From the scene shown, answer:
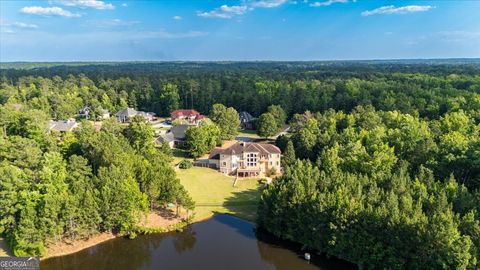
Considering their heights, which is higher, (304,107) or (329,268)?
(304,107)

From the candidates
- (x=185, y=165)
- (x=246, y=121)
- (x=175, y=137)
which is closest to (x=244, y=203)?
(x=185, y=165)

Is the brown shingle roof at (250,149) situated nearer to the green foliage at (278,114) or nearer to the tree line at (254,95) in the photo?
the green foliage at (278,114)

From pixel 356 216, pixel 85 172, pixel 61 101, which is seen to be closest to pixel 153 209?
pixel 85 172

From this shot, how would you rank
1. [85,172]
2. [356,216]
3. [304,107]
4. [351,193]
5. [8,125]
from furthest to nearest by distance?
[304,107] < [8,125] < [85,172] < [351,193] < [356,216]

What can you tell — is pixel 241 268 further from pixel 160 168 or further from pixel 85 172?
pixel 85 172

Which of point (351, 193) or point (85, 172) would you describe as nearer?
point (351, 193)

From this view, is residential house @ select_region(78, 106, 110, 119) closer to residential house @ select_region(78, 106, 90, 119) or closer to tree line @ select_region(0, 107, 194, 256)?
residential house @ select_region(78, 106, 90, 119)

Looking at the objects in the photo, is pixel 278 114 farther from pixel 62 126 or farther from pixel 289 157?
pixel 62 126
